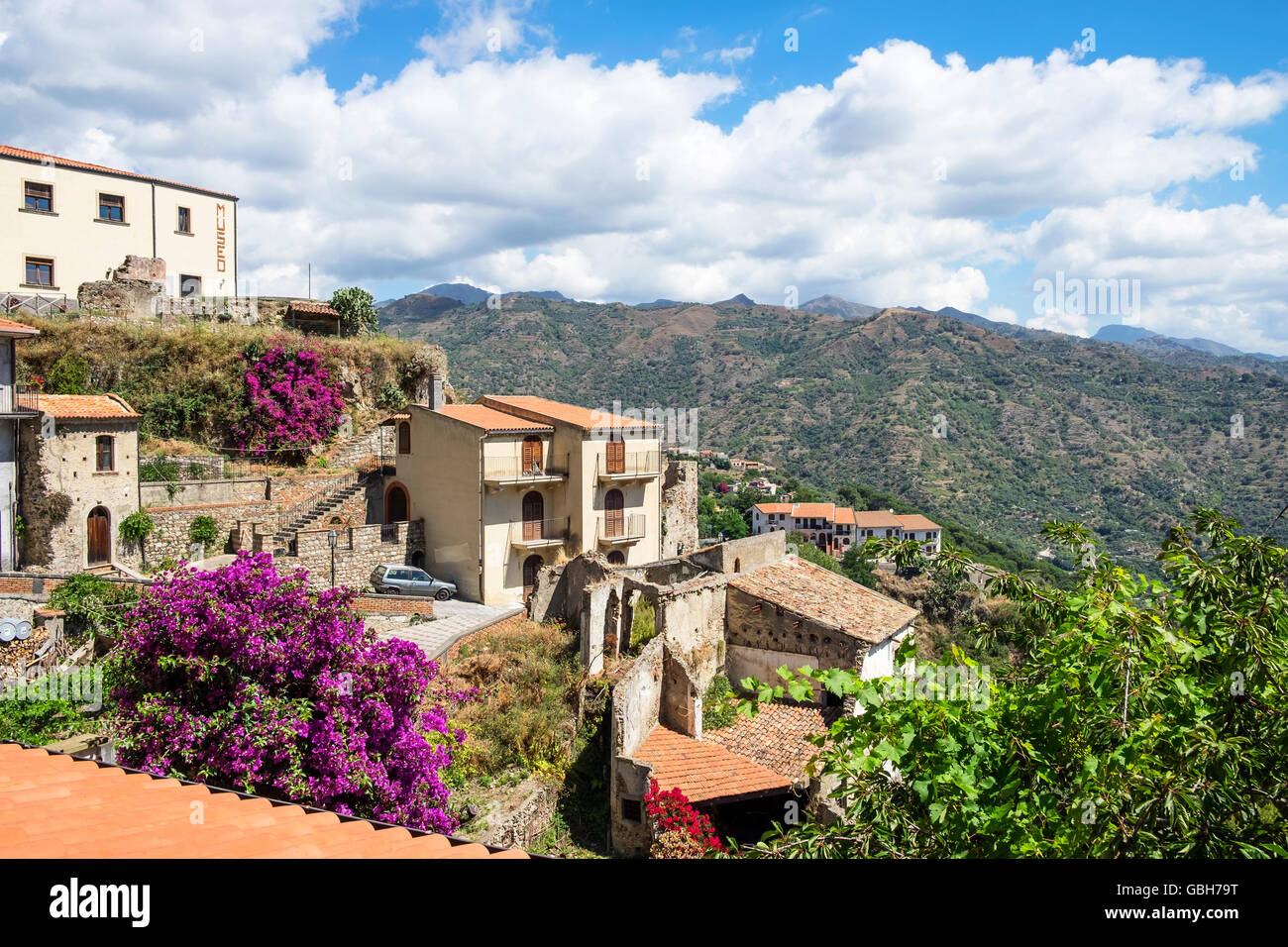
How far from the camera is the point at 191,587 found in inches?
441

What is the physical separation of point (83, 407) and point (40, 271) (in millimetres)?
11941

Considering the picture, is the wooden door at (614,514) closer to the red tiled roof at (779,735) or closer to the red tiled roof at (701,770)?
the red tiled roof at (779,735)

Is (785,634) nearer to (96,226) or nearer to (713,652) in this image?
(713,652)

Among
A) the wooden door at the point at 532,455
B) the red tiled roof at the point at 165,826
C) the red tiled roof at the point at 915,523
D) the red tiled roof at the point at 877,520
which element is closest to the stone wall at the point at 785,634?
the wooden door at the point at 532,455

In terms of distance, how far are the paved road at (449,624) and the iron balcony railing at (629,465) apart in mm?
5203

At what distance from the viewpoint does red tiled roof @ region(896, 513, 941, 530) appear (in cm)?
6788

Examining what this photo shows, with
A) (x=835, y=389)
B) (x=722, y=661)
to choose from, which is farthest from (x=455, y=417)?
(x=835, y=389)

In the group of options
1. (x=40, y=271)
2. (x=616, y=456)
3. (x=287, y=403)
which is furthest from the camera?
(x=40, y=271)

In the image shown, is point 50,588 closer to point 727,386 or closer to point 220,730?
point 220,730

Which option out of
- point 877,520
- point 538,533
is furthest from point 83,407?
point 877,520

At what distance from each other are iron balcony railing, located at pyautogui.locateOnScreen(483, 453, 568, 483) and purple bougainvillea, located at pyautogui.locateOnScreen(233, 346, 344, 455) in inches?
318

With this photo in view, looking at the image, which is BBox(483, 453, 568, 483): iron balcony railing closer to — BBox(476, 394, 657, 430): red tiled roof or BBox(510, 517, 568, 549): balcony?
BBox(476, 394, 657, 430): red tiled roof

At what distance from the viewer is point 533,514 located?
2594cm
